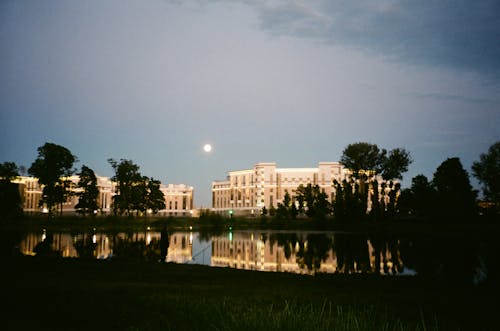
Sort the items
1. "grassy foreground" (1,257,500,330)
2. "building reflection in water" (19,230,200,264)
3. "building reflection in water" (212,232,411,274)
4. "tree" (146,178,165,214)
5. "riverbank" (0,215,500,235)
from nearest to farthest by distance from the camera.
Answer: "grassy foreground" (1,257,500,330) → "building reflection in water" (212,232,411,274) → "building reflection in water" (19,230,200,264) → "riverbank" (0,215,500,235) → "tree" (146,178,165,214)

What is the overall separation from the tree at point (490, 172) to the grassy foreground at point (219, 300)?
66.7m

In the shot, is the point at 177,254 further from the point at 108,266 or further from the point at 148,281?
the point at 148,281

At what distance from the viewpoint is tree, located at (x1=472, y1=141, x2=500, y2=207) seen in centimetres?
7238

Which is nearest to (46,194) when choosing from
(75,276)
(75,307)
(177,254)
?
(177,254)

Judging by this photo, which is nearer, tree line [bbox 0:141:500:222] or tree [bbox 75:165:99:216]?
tree line [bbox 0:141:500:222]

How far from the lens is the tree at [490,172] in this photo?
237ft

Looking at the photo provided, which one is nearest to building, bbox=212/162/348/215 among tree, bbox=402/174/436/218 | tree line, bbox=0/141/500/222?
tree, bbox=402/174/436/218

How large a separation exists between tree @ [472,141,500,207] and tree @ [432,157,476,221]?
2.41m

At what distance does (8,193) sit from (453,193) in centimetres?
7537

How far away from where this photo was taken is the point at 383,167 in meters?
92.5

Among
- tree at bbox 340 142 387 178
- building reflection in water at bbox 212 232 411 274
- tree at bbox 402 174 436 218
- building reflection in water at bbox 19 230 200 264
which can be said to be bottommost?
building reflection in water at bbox 212 232 411 274

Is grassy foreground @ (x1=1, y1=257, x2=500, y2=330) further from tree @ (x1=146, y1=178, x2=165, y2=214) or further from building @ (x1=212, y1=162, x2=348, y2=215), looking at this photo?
building @ (x1=212, y1=162, x2=348, y2=215)

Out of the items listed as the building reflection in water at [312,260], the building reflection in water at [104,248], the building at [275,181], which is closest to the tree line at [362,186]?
the building reflection in water at [104,248]

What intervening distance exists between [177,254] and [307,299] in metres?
21.3
